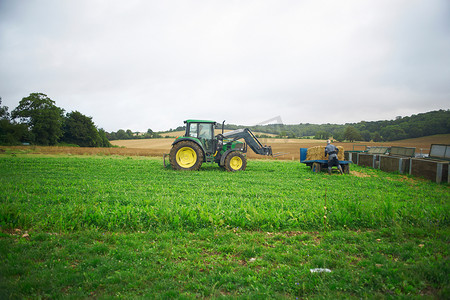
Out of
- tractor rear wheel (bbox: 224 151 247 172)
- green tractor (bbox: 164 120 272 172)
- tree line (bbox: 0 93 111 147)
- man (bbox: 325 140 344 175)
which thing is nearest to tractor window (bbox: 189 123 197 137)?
green tractor (bbox: 164 120 272 172)

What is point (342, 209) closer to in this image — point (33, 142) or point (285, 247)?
point (285, 247)

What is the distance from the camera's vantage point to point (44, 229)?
14.6ft

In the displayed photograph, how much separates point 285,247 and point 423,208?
13.2 ft

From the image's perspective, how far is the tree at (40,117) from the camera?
30.6m

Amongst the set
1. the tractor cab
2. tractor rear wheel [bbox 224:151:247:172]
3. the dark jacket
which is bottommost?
tractor rear wheel [bbox 224:151:247:172]

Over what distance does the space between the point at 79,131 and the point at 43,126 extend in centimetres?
1163

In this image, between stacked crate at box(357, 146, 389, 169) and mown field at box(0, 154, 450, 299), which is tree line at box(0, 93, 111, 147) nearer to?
mown field at box(0, 154, 450, 299)

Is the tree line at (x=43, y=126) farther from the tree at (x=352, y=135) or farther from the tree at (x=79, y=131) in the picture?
the tree at (x=352, y=135)

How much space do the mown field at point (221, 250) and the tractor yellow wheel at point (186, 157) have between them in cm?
702

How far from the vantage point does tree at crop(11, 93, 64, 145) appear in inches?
1206

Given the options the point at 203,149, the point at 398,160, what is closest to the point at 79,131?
the point at 203,149

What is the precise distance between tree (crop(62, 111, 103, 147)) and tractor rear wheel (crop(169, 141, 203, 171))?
40.6 m

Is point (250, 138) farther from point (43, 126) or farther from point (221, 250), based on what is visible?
point (43, 126)

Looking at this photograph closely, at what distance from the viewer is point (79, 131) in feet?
147
